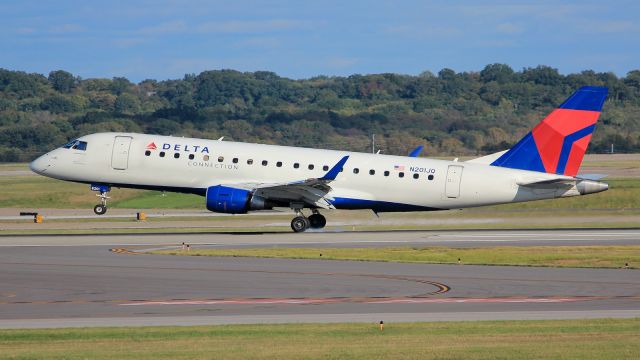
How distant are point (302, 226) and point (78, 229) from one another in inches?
469

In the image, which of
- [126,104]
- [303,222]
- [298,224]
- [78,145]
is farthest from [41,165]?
[126,104]

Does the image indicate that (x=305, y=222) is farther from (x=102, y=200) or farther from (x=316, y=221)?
(x=102, y=200)

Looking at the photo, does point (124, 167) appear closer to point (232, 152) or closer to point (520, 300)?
point (232, 152)

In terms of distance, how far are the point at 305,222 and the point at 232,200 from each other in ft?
14.2

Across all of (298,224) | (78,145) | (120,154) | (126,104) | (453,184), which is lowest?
(298,224)

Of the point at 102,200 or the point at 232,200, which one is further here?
the point at 102,200

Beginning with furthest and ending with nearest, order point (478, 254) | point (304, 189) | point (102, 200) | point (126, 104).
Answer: point (126, 104)
point (102, 200)
point (304, 189)
point (478, 254)

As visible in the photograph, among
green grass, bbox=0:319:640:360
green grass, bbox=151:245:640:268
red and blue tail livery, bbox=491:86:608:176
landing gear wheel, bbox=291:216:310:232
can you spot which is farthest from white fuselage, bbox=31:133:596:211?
green grass, bbox=0:319:640:360

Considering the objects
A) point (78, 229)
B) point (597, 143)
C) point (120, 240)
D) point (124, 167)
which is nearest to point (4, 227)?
point (78, 229)

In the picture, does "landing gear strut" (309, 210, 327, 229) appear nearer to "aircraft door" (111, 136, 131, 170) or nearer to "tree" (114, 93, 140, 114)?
"aircraft door" (111, 136, 131, 170)

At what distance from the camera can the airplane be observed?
49750mm

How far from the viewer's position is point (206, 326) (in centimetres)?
2386

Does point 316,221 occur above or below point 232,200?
below

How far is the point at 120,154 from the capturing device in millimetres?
50750
